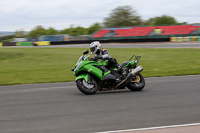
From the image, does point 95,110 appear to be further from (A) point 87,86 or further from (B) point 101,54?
(B) point 101,54

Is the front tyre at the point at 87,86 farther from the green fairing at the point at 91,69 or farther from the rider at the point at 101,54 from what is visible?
the rider at the point at 101,54

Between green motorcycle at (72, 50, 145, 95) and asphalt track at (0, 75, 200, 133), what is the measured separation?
0.24m

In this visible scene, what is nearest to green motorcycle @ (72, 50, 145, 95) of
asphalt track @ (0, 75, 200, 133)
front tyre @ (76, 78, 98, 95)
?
front tyre @ (76, 78, 98, 95)

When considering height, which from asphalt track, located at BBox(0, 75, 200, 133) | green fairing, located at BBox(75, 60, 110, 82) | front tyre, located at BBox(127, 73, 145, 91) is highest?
green fairing, located at BBox(75, 60, 110, 82)

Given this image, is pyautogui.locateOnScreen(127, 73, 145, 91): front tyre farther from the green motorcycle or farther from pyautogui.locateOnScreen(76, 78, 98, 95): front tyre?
pyautogui.locateOnScreen(76, 78, 98, 95): front tyre

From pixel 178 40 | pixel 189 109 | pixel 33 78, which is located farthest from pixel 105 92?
pixel 178 40

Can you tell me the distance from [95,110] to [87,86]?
1913 mm

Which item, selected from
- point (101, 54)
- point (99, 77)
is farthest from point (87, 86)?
point (101, 54)

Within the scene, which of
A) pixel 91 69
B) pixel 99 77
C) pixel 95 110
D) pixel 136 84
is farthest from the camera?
pixel 136 84

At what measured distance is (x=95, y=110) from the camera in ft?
20.8

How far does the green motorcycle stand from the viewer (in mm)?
8109

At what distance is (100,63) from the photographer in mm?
8500

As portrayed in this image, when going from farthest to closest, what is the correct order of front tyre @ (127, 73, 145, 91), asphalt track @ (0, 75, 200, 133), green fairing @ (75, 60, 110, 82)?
front tyre @ (127, 73, 145, 91)
green fairing @ (75, 60, 110, 82)
asphalt track @ (0, 75, 200, 133)

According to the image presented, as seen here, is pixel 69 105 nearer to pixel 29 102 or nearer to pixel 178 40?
pixel 29 102
